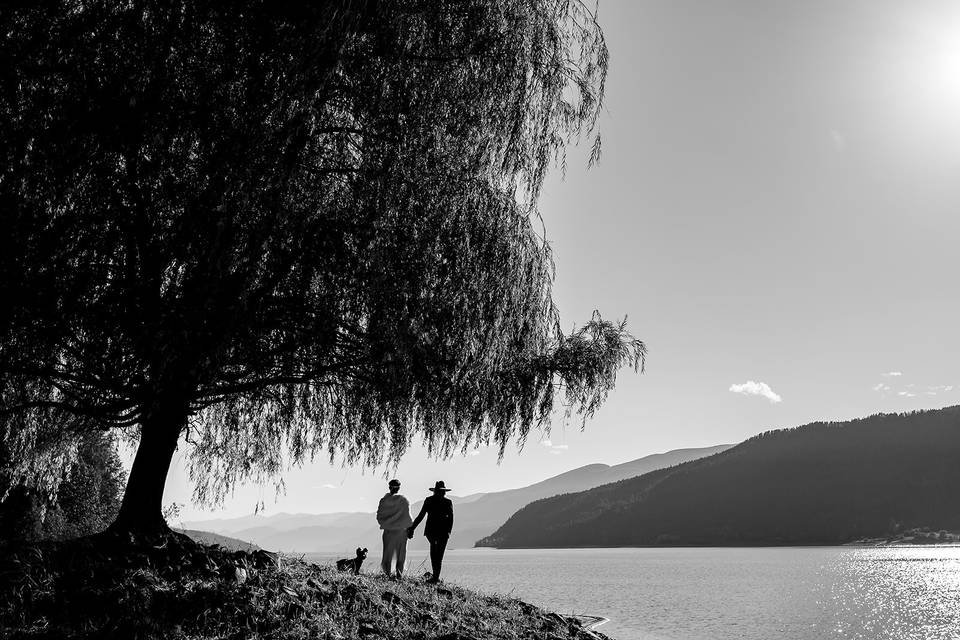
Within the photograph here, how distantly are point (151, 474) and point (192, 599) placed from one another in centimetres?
259

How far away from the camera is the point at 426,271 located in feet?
28.9

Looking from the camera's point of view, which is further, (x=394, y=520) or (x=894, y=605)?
(x=894, y=605)

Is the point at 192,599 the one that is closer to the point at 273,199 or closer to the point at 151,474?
the point at 151,474

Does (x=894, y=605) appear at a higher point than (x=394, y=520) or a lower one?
lower

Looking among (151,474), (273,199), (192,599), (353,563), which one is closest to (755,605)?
(353,563)

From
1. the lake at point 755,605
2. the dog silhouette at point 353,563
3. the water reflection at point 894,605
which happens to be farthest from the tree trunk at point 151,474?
the water reflection at point 894,605

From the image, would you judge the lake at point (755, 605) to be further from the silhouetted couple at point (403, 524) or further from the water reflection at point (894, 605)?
the silhouetted couple at point (403, 524)

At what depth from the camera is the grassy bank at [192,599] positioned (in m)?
7.47

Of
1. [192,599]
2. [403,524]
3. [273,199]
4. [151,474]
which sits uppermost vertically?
[273,199]

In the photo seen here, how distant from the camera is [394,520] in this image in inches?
546

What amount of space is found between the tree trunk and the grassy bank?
427 mm

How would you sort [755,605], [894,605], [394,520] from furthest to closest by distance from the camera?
[894,605] < [755,605] < [394,520]

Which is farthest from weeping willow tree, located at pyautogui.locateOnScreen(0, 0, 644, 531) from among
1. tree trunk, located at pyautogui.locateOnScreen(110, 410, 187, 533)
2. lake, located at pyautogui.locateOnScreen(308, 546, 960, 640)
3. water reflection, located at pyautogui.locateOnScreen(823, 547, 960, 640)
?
water reflection, located at pyautogui.locateOnScreen(823, 547, 960, 640)

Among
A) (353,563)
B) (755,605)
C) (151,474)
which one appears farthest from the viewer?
(755,605)
